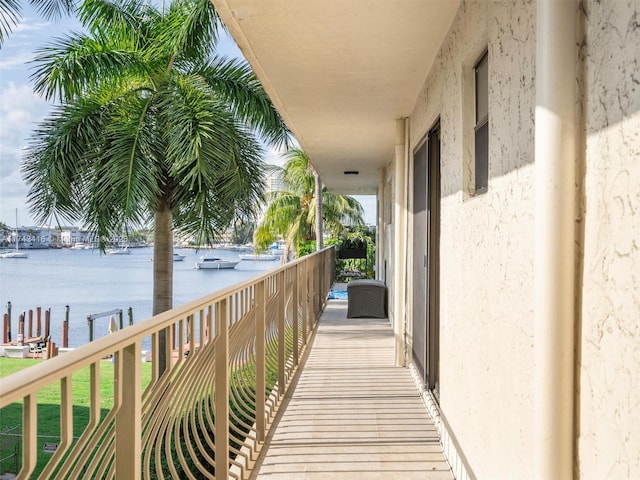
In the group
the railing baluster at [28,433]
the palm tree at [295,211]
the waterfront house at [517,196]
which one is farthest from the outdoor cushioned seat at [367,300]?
the palm tree at [295,211]

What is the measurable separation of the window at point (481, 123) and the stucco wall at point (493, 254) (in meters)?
0.06

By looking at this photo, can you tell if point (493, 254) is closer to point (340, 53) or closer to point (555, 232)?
point (555, 232)

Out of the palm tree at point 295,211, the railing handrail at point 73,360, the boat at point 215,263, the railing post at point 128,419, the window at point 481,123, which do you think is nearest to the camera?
the railing handrail at point 73,360

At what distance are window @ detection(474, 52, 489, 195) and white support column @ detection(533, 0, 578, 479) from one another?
1234 millimetres

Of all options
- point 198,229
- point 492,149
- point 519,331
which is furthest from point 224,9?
point 198,229

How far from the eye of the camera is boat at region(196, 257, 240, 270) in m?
44.4

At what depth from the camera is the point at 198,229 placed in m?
9.87

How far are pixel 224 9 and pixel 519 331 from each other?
7.06ft

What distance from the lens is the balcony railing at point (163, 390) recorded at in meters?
1.16

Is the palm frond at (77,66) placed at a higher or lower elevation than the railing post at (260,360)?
higher

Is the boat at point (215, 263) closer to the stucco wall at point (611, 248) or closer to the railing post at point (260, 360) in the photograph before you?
the railing post at point (260, 360)

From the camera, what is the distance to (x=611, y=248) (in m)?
1.38

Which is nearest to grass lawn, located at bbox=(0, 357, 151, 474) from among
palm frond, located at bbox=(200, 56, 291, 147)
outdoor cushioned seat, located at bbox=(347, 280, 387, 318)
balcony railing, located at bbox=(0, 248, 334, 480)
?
outdoor cushioned seat, located at bbox=(347, 280, 387, 318)

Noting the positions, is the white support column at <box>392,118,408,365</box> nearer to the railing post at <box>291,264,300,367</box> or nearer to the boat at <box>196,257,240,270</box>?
the railing post at <box>291,264,300,367</box>
